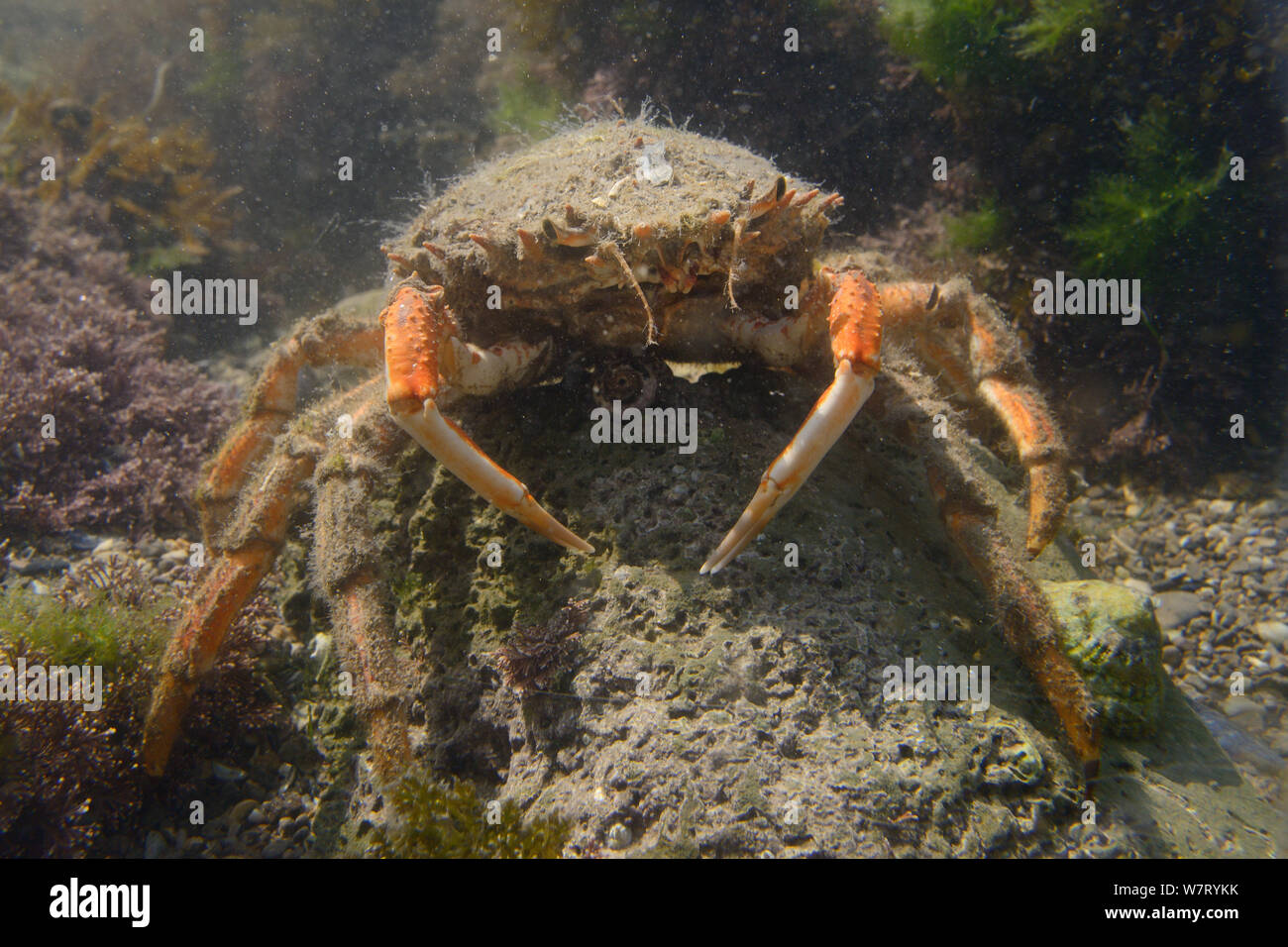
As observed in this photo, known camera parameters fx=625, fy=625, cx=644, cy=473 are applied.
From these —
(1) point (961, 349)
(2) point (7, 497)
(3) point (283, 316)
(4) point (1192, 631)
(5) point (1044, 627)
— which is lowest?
(4) point (1192, 631)

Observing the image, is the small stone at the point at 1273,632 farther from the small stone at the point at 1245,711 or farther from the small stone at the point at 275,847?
the small stone at the point at 275,847

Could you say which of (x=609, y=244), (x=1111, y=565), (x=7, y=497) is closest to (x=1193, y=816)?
(x=1111, y=565)

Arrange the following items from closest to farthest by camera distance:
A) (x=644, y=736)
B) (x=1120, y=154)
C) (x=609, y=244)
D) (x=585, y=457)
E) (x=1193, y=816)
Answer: (x=644, y=736)
(x=1193, y=816)
(x=609, y=244)
(x=585, y=457)
(x=1120, y=154)

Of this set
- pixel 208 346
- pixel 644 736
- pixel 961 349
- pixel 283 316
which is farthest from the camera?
pixel 283 316

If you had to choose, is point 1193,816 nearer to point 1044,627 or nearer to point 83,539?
point 1044,627
